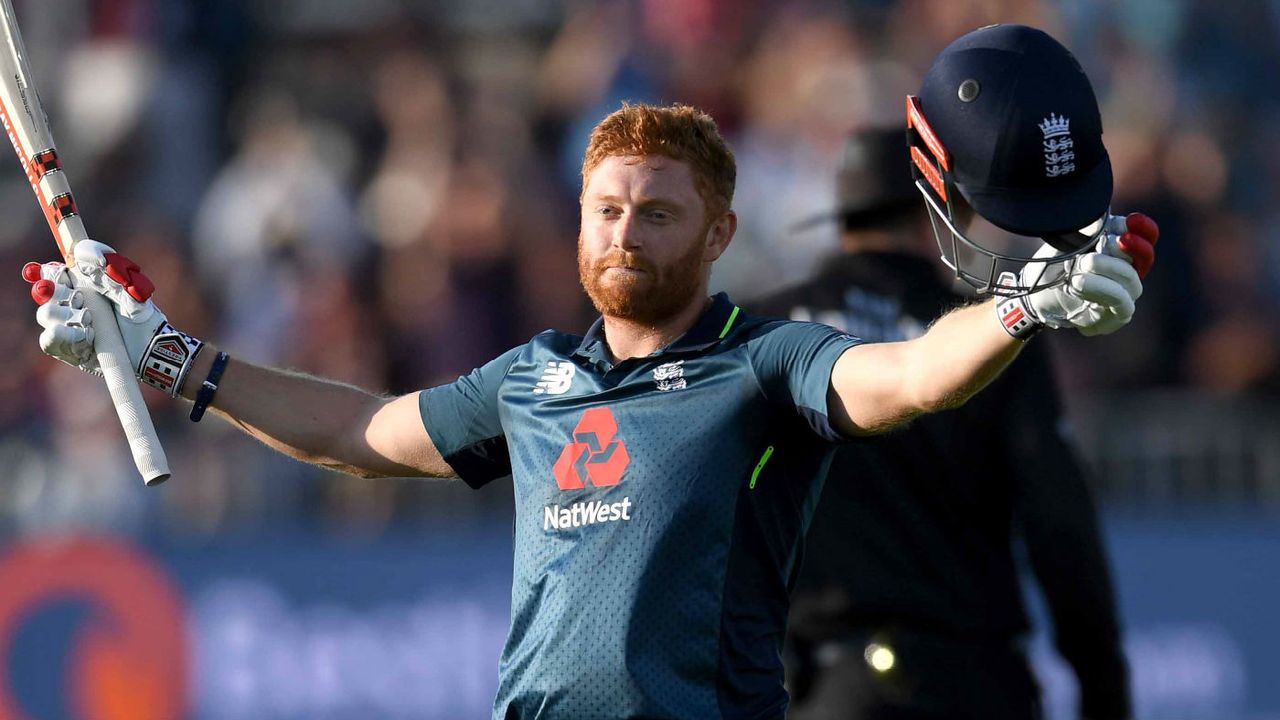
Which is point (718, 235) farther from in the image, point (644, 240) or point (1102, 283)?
point (1102, 283)

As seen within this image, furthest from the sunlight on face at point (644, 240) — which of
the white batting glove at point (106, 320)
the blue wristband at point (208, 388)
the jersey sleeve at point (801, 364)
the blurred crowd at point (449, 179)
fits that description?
the blurred crowd at point (449, 179)

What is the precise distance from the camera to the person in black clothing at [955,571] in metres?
5.93

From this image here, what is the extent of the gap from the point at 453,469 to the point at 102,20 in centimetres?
969

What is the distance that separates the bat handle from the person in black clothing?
206cm

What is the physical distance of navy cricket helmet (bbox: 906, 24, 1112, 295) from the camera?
3994 millimetres

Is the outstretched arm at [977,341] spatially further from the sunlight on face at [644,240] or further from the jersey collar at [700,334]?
the sunlight on face at [644,240]

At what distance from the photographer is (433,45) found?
13.8 metres

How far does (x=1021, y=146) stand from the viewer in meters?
4.04

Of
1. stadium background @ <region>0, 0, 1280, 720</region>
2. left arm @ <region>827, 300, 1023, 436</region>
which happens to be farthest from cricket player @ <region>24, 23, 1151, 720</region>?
stadium background @ <region>0, 0, 1280, 720</region>

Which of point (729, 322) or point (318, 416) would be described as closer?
point (729, 322)

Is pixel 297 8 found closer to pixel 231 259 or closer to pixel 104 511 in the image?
pixel 231 259

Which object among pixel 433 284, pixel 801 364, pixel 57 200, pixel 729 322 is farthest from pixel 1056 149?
pixel 433 284

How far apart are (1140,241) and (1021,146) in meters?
0.33

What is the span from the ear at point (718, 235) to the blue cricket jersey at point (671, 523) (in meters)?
0.16
